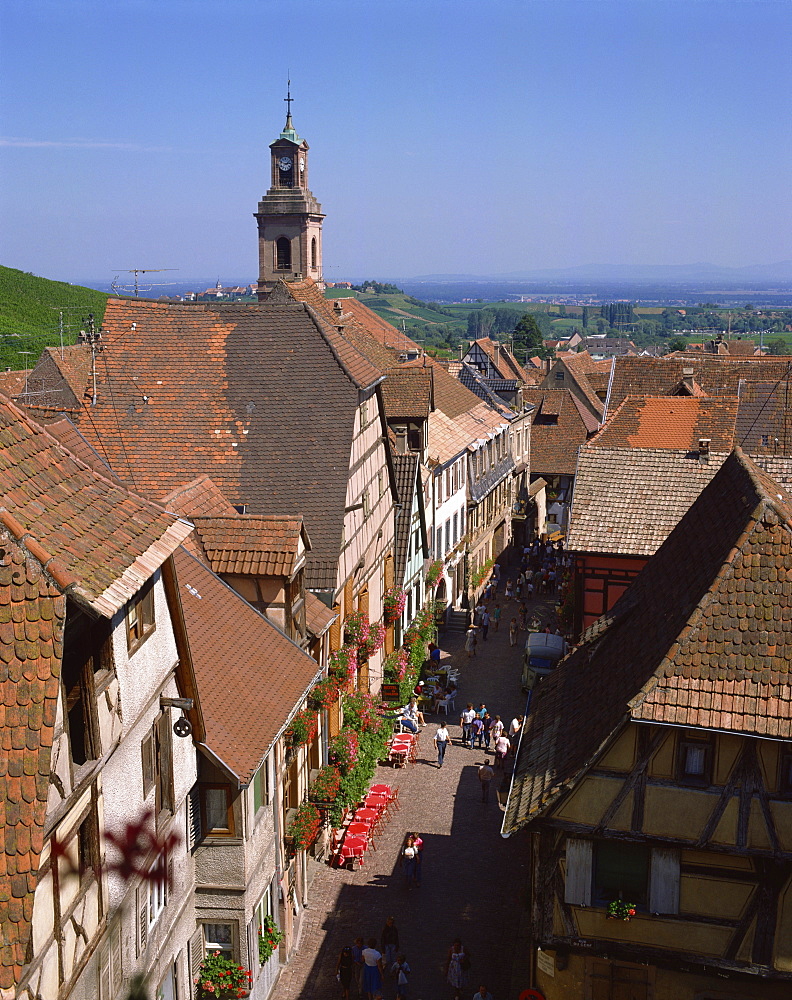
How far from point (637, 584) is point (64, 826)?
13510 mm

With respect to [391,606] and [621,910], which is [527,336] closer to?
[391,606]

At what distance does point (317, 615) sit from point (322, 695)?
2082 millimetres

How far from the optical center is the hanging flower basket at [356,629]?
84.5ft

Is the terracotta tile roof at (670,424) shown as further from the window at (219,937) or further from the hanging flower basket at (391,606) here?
the window at (219,937)

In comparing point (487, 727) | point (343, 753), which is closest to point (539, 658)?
point (487, 727)

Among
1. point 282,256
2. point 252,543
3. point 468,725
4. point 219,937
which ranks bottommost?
point 468,725

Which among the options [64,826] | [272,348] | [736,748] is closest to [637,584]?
[736,748]

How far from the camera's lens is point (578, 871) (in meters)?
15.6

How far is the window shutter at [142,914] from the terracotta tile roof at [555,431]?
168 feet

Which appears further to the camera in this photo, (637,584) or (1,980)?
(637,584)

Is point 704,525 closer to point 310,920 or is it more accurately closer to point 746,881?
point 746,881

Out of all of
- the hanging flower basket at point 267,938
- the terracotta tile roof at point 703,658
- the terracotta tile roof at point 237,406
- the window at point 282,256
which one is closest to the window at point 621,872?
the terracotta tile roof at point 703,658

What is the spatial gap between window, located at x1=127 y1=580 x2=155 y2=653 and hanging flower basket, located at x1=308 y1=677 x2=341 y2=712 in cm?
893

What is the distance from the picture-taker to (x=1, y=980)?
771 cm
